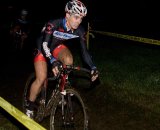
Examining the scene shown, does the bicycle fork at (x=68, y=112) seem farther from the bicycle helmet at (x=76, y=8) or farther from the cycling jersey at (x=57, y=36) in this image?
the bicycle helmet at (x=76, y=8)

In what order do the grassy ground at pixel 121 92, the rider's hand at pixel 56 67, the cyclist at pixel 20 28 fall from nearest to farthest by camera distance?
the rider's hand at pixel 56 67
the grassy ground at pixel 121 92
the cyclist at pixel 20 28

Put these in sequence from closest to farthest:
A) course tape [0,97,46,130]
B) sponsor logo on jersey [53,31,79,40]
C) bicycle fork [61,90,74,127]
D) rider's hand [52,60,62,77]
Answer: course tape [0,97,46,130] → rider's hand [52,60,62,77] → bicycle fork [61,90,74,127] → sponsor logo on jersey [53,31,79,40]

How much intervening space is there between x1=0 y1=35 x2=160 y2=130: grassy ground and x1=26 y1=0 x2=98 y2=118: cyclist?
137 cm

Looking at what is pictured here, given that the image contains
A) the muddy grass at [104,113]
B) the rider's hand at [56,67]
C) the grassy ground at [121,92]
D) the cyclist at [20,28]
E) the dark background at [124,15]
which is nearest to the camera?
the rider's hand at [56,67]

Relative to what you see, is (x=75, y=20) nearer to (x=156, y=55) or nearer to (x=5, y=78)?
(x=5, y=78)

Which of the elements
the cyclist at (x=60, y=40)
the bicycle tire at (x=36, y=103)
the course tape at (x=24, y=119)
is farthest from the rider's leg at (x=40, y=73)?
the course tape at (x=24, y=119)

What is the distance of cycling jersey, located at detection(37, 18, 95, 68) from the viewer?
5643 millimetres

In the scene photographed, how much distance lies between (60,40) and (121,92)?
327 centimetres

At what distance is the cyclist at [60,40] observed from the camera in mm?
5543

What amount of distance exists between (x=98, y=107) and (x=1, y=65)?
19.7 feet

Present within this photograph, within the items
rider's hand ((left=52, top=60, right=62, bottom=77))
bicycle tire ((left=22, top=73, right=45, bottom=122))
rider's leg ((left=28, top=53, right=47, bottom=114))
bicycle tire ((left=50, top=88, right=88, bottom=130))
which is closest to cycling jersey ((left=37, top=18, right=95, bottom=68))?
rider's leg ((left=28, top=53, right=47, bottom=114))

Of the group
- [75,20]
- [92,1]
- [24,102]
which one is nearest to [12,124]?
[24,102]

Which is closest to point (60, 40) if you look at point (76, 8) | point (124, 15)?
point (76, 8)

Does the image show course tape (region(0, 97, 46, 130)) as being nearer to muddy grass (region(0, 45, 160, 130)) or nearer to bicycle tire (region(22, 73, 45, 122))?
bicycle tire (region(22, 73, 45, 122))
